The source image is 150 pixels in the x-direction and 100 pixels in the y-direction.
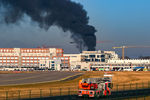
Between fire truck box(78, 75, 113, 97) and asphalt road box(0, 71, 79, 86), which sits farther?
asphalt road box(0, 71, 79, 86)

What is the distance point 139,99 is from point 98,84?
7.79 metres

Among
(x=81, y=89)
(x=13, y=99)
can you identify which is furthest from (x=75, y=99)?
(x=13, y=99)

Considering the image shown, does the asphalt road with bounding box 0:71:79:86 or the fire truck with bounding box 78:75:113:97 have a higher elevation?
the fire truck with bounding box 78:75:113:97

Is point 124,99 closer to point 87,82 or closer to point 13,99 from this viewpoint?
point 87,82

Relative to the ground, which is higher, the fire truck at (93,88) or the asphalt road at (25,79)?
the fire truck at (93,88)

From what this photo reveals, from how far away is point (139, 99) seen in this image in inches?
1939

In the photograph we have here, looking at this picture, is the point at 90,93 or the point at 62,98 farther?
the point at 62,98

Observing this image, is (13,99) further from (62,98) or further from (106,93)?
(106,93)

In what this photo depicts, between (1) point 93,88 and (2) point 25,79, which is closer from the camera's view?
(1) point 93,88

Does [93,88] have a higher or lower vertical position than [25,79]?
higher

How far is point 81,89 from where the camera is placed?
49750mm

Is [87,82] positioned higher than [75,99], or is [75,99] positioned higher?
[87,82]

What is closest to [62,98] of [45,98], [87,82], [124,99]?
[45,98]

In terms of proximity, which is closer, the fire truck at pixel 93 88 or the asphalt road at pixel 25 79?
the fire truck at pixel 93 88
